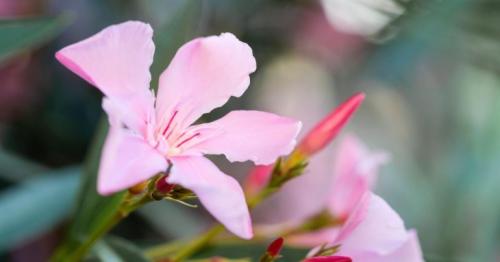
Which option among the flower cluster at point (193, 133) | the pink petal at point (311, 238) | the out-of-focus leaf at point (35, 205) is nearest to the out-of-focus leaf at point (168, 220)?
the out-of-focus leaf at point (35, 205)

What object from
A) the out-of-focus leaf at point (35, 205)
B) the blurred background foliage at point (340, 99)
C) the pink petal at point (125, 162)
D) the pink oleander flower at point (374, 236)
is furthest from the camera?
the blurred background foliage at point (340, 99)

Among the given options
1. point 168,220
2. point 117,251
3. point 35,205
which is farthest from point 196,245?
point 168,220

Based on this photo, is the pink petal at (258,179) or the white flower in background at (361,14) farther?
the white flower in background at (361,14)

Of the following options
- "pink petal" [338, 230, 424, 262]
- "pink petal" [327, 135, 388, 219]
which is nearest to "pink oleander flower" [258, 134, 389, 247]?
"pink petal" [327, 135, 388, 219]

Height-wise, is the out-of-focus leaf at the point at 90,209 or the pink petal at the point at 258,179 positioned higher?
the pink petal at the point at 258,179

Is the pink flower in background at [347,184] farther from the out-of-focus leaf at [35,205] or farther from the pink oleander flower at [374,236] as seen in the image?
the out-of-focus leaf at [35,205]

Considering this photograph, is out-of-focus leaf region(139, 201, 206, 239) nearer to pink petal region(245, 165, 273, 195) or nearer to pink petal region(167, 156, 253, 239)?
pink petal region(245, 165, 273, 195)

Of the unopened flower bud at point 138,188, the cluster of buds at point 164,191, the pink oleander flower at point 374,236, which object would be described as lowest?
the unopened flower bud at point 138,188
